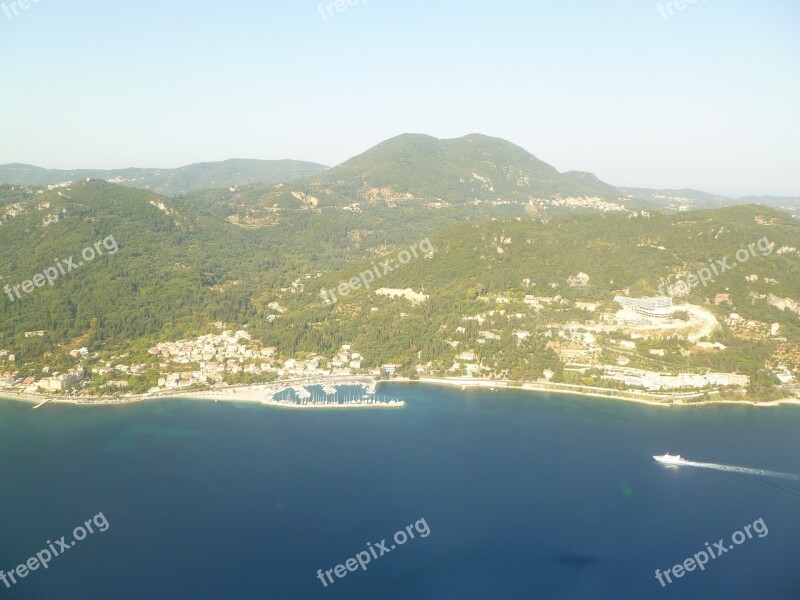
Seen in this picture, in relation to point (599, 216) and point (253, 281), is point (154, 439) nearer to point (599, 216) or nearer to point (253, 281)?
point (253, 281)

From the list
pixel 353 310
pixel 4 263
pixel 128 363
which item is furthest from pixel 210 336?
pixel 4 263

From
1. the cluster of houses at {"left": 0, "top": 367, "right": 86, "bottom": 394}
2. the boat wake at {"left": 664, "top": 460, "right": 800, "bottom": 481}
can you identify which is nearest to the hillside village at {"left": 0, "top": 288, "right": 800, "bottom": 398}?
the cluster of houses at {"left": 0, "top": 367, "right": 86, "bottom": 394}

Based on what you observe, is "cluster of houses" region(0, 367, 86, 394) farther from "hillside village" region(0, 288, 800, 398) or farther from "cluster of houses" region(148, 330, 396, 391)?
"cluster of houses" region(148, 330, 396, 391)

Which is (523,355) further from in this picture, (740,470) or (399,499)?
(399,499)

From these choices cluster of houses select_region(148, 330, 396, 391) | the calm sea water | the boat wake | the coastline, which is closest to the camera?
the calm sea water

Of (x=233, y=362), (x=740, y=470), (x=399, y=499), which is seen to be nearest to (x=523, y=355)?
(x=740, y=470)
